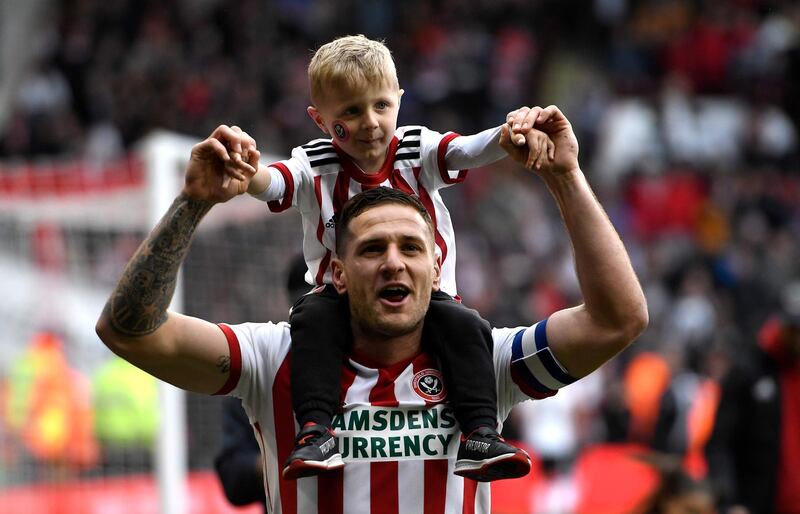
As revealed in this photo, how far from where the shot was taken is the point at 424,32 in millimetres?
19328

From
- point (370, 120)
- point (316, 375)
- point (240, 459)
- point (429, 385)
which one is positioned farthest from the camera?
point (240, 459)

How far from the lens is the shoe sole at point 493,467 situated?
354cm

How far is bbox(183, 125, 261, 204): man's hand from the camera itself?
3.40m

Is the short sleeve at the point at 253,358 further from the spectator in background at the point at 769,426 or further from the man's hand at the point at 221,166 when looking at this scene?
the spectator in background at the point at 769,426

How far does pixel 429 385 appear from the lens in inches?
150

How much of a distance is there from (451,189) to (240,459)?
38.8ft

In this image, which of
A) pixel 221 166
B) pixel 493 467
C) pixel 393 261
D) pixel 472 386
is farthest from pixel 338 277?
pixel 493 467

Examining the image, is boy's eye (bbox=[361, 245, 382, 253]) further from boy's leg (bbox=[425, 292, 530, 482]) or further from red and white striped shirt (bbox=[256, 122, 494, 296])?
red and white striped shirt (bbox=[256, 122, 494, 296])

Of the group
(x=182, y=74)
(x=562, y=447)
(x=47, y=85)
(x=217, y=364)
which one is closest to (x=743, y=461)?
(x=217, y=364)

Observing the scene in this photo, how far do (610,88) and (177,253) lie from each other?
48.4ft

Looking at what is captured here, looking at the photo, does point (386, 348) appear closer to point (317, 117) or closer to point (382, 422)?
point (382, 422)

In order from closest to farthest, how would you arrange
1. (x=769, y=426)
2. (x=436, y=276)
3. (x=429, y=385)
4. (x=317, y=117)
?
1. (x=429, y=385)
2. (x=436, y=276)
3. (x=317, y=117)
4. (x=769, y=426)

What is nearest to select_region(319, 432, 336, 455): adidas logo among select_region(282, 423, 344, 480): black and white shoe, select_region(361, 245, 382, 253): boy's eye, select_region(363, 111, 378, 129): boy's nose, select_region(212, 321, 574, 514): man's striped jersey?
select_region(282, 423, 344, 480): black and white shoe

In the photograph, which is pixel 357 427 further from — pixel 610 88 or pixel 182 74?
pixel 182 74
